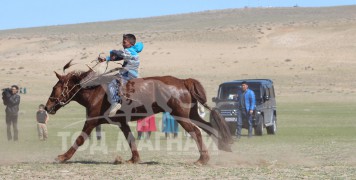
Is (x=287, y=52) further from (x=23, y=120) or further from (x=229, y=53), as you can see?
(x=23, y=120)

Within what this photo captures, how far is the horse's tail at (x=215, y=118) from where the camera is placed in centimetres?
1588

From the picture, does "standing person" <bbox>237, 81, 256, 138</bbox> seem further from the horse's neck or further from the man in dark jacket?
the horse's neck

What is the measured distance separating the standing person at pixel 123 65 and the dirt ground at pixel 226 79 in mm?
1113

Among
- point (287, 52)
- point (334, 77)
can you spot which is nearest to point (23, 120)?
point (334, 77)

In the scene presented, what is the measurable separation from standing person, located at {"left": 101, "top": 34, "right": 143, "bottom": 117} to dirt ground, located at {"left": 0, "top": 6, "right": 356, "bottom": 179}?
111 cm

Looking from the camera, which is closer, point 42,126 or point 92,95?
point 92,95

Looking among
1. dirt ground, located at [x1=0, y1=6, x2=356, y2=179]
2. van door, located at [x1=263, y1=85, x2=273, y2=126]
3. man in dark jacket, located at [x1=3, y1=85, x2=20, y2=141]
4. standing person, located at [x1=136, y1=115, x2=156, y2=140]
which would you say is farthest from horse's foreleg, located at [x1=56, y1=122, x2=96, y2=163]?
van door, located at [x1=263, y1=85, x2=273, y2=126]

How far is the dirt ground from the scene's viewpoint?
14.7 metres

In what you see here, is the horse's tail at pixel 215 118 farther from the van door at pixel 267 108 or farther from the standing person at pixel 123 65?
the van door at pixel 267 108

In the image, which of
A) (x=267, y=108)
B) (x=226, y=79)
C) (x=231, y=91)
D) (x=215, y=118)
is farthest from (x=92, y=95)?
(x=226, y=79)

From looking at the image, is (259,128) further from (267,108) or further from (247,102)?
(247,102)

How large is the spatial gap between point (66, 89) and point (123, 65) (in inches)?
45.9

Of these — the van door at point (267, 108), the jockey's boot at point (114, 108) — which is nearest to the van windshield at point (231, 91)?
the van door at point (267, 108)

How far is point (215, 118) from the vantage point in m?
16.4
